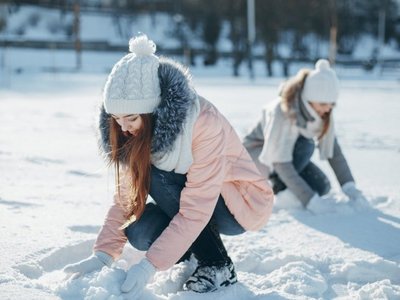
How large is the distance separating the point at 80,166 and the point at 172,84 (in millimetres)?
2511

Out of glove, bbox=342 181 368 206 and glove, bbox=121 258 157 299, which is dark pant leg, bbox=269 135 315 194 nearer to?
glove, bbox=342 181 368 206

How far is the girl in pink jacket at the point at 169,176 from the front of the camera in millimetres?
1827

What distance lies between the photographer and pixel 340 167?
11.0ft

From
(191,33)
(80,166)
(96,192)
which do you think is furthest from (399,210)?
(191,33)

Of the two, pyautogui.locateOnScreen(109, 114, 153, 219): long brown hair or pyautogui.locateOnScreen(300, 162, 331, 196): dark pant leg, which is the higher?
pyautogui.locateOnScreen(109, 114, 153, 219): long brown hair

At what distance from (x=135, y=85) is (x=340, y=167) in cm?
186

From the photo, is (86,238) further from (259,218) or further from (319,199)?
(319,199)

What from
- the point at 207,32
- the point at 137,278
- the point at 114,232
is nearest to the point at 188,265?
the point at 114,232

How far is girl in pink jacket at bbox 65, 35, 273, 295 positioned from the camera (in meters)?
1.83

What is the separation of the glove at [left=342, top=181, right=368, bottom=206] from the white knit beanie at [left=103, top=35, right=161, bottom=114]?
5.59 feet

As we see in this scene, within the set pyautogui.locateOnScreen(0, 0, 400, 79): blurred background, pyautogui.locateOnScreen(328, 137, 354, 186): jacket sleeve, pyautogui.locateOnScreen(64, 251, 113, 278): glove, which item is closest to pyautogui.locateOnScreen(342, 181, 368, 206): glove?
pyautogui.locateOnScreen(328, 137, 354, 186): jacket sleeve

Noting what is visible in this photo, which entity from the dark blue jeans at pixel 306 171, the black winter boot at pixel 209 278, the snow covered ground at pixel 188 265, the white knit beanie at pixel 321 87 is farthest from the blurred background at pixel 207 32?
the black winter boot at pixel 209 278

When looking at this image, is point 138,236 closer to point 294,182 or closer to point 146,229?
point 146,229

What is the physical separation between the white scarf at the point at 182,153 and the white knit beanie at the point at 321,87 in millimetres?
1327
